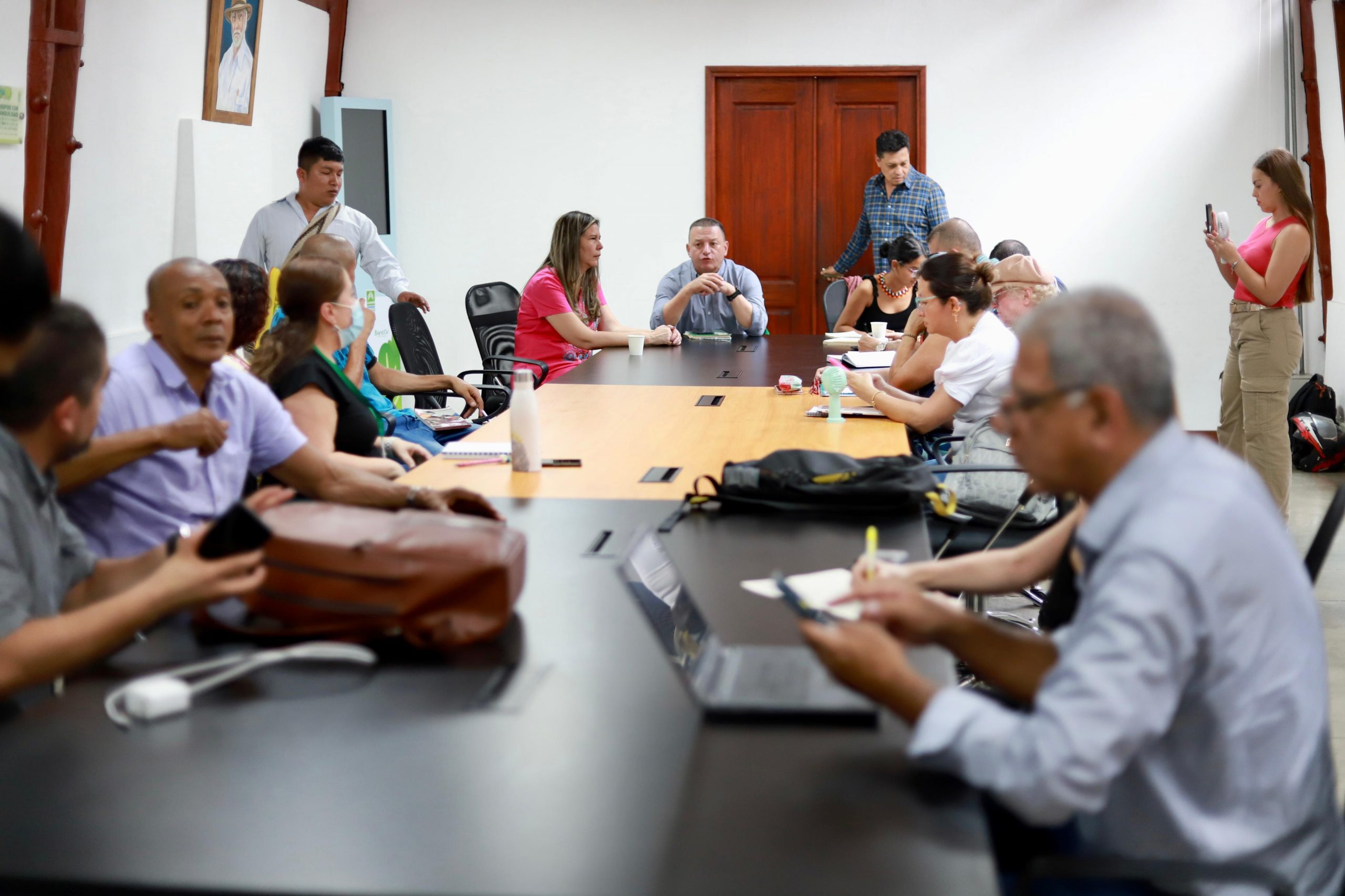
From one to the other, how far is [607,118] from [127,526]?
6070mm

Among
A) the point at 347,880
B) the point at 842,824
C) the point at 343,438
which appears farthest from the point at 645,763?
the point at 343,438

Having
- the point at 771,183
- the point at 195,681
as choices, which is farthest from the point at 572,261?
the point at 195,681

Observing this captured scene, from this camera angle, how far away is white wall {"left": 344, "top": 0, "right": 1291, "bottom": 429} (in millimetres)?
7570

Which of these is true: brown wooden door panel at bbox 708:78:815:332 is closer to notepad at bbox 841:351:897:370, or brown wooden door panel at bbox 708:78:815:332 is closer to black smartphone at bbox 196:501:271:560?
notepad at bbox 841:351:897:370

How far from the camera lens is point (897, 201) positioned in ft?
24.3

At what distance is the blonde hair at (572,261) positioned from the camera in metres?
5.49

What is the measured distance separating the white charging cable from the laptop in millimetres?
441

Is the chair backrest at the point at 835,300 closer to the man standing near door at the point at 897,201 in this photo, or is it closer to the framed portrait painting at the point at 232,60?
the man standing near door at the point at 897,201

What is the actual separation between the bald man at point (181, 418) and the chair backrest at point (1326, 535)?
4.41 feet

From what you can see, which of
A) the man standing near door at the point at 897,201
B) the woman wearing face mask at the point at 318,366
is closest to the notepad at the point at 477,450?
the woman wearing face mask at the point at 318,366

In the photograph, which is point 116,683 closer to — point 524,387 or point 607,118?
point 524,387

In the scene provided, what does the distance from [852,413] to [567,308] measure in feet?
7.32

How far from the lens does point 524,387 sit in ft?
8.88

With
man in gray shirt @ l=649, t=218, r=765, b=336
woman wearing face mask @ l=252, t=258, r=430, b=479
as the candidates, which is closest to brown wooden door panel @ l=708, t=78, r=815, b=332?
man in gray shirt @ l=649, t=218, r=765, b=336
